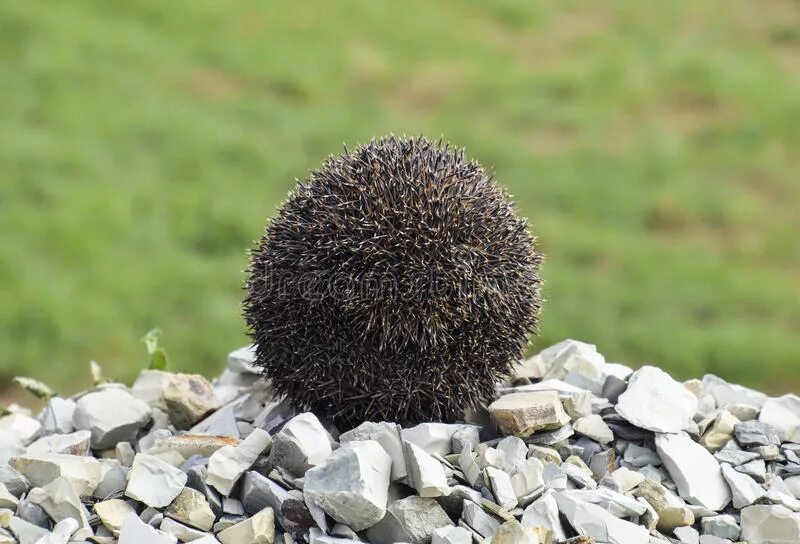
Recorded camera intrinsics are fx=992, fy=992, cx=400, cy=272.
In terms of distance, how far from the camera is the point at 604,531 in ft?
13.9

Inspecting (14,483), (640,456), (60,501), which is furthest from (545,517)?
(14,483)

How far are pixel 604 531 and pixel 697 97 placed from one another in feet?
30.9

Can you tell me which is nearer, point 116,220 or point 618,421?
point 618,421

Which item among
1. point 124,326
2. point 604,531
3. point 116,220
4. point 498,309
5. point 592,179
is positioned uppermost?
point 592,179

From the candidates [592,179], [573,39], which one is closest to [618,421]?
[592,179]

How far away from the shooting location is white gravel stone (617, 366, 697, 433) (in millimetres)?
4934

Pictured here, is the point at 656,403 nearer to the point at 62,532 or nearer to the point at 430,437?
the point at 430,437

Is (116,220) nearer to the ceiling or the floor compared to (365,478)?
nearer to the ceiling

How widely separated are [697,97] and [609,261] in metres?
3.76

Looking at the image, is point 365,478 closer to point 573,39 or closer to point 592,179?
point 592,179

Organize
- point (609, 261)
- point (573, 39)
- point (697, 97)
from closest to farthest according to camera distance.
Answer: point (609, 261)
point (697, 97)
point (573, 39)

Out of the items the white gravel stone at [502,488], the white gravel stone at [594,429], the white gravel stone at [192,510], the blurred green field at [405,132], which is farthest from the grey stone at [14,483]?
the blurred green field at [405,132]

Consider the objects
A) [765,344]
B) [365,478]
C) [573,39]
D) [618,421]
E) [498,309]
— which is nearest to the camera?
[365,478]

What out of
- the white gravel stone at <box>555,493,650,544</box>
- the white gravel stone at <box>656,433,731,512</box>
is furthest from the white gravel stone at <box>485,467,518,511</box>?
the white gravel stone at <box>656,433,731,512</box>
